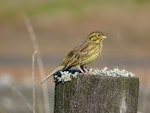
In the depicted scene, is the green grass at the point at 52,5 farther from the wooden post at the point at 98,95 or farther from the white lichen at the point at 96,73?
the wooden post at the point at 98,95

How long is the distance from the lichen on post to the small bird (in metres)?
0.59

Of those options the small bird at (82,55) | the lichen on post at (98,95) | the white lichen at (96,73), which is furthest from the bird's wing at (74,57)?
the lichen on post at (98,95)

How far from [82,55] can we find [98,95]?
110 cm

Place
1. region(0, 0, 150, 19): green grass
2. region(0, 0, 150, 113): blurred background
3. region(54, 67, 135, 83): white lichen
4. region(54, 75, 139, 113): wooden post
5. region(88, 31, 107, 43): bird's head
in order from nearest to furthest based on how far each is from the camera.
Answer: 1. region(54, 75, 139, 113): wooden post
2. region(54, 67, 135, 83): white lichen
3. region(88, 31, 107, 43): bird's head
4. region(0, 0, 150, 113): blurred background
5. region(0, 0, 150, 19): green grass

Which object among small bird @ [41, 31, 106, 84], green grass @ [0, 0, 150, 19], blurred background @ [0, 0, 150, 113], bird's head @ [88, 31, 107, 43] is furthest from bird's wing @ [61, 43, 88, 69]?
green grass @ [0, 0, 150, 19]

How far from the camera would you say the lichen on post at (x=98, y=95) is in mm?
6723

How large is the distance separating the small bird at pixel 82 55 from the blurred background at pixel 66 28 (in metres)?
15.7

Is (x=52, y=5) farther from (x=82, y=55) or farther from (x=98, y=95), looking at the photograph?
(x=98, y=95)

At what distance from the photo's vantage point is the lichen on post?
265 inches

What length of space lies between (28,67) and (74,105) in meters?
18.3

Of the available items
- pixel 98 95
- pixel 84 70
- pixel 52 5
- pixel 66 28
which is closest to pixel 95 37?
pixel 84 70

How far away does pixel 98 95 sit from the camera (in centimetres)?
672

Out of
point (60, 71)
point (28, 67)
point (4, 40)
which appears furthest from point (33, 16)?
point (60, 71)

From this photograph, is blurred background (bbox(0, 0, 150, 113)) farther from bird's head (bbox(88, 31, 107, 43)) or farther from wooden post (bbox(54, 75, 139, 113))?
wooden post (bbox(54, 75, 139, 113))
